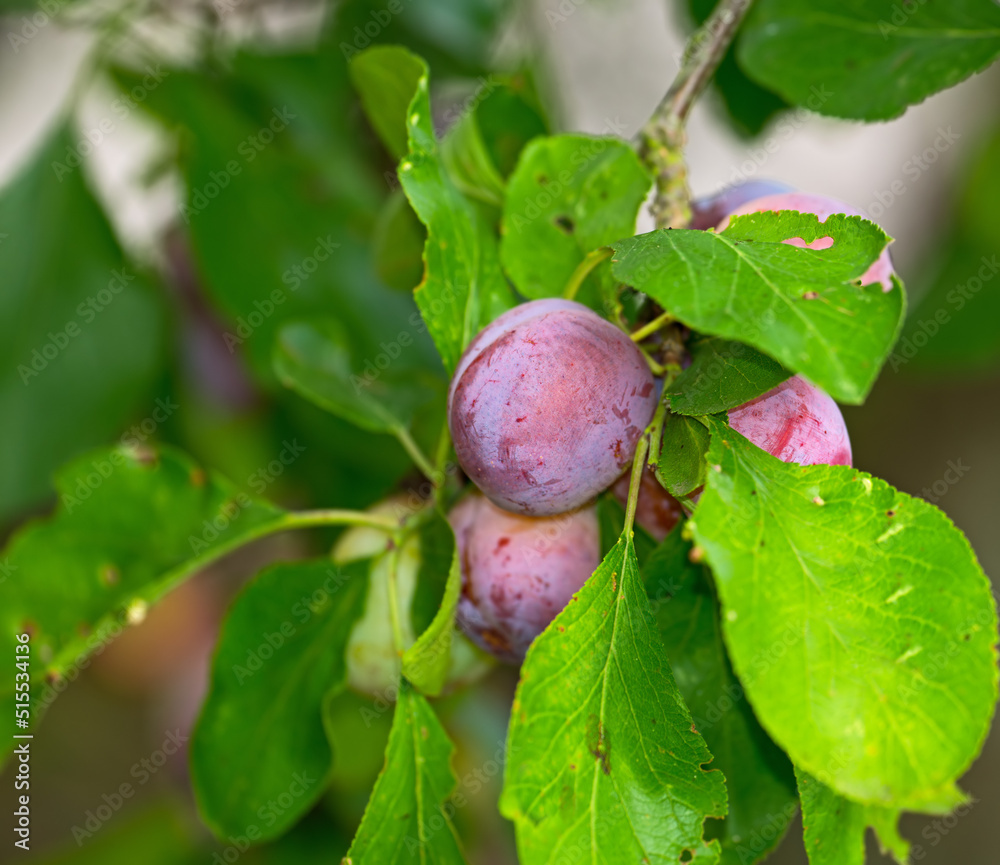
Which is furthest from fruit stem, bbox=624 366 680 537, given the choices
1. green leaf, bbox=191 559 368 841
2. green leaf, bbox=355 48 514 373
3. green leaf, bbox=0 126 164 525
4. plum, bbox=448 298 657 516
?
green leaf, bbox=0 126 164 525

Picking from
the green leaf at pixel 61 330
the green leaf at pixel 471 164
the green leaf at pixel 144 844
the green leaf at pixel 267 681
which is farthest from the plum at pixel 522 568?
the green leaf at pixel 144 844

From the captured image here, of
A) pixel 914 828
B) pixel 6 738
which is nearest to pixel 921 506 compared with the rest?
pixel 6 738

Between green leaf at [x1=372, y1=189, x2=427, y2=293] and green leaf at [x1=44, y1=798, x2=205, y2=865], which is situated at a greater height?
green leaf at [x1=372, y1=189, x2=427, y2=293]

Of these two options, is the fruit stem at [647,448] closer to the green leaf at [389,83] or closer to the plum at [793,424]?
the plum at [793,424]

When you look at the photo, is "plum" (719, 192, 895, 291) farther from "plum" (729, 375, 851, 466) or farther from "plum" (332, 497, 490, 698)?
"plum" (332, 497, 490, 698)

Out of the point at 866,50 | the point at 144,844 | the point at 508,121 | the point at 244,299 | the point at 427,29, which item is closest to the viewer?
the point at 866,50

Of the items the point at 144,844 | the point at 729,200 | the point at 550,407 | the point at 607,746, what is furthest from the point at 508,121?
the point at 144,844

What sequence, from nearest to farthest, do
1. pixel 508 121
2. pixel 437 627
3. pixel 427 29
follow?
pixel 437 627
pixel 508 121
pixel 427 29

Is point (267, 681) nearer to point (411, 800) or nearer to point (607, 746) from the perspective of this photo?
point (411, 800)
